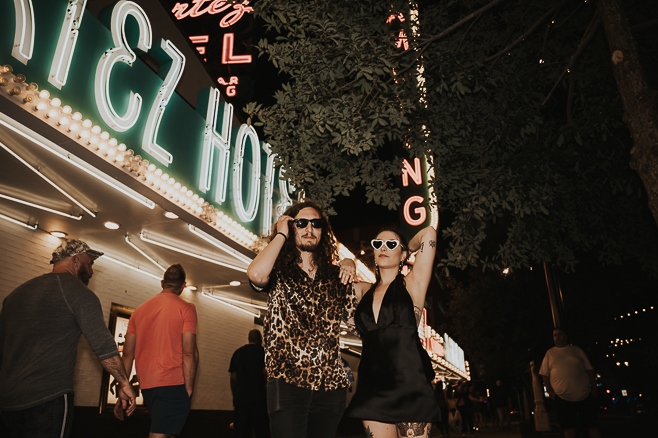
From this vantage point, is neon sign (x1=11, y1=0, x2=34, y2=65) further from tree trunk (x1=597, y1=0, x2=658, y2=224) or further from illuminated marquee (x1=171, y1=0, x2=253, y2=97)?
illuminated marquee (x1=171, y1=0, x2=253, y2=97)

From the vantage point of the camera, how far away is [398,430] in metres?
3.04

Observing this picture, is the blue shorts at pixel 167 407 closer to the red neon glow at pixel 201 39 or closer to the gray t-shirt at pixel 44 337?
the gray t-shirt at pixel 44 337

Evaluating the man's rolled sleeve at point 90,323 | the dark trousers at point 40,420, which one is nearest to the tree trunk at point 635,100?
the man's rolled sleeve at point 90,323

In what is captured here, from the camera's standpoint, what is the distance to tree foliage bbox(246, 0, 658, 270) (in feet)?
19.9

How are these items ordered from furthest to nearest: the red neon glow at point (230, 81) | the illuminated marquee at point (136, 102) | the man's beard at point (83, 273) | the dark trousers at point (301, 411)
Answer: the red neon glow at point (230, 81)
the illuminated marquee at point (136, 102)
the man's beard at point (83, 273)
the dark trousers at point (301, 411)

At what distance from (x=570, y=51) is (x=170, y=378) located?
301 inches

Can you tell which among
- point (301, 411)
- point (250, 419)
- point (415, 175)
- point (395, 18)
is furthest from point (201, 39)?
point (301, 411)

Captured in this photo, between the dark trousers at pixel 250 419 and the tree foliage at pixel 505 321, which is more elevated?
the tree foliage at pixel 505 321

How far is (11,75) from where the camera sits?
14.2 feet

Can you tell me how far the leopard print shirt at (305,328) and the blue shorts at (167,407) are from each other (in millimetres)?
2108

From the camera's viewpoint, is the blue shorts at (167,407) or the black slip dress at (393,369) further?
the blue shorts at (167,407)

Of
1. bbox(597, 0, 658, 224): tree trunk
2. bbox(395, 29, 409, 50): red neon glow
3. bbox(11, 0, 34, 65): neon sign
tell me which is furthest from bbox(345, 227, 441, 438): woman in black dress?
bbox(11, 0, 34, 65): neon sign

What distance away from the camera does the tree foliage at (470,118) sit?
606 cm

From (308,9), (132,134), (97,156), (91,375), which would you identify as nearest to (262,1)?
(308,9)
